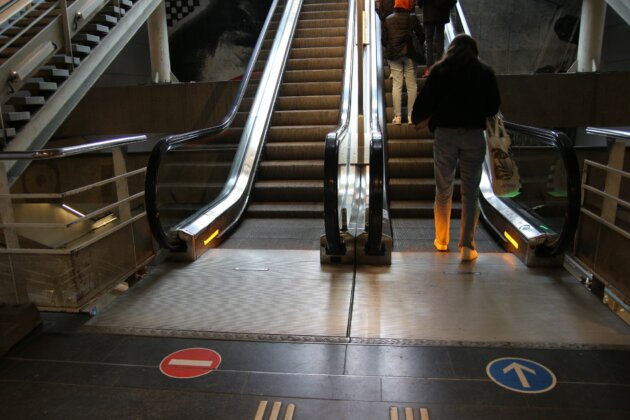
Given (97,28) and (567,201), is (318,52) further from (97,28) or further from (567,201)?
(567,201)

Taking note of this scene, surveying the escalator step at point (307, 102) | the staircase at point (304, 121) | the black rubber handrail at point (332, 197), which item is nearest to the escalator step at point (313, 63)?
the staircase at point (304, 121)

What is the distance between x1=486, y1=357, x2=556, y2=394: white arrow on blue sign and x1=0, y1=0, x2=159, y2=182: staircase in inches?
198

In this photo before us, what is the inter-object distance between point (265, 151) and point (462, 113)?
313 centimetres

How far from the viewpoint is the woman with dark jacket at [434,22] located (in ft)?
18.5

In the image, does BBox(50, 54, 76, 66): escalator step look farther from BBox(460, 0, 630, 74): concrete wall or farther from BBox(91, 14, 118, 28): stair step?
BBox(460, 0, 630, 74): concrete wall

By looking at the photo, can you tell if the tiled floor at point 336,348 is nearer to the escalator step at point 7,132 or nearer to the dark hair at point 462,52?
the dark hair at point 462,52

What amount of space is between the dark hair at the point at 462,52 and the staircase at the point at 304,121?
2257 mm

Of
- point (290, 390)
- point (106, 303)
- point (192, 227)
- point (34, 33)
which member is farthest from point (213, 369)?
point (34, 33)

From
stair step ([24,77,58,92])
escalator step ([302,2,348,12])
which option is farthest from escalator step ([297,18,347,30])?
stair step ([24,77,58,92])

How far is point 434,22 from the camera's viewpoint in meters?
5.77

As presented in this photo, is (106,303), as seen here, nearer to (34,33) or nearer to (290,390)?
(290,390)

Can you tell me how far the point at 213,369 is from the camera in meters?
2.33

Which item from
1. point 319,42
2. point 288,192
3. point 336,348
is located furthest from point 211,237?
point 319,42

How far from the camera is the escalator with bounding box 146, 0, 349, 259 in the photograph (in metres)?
3.96
